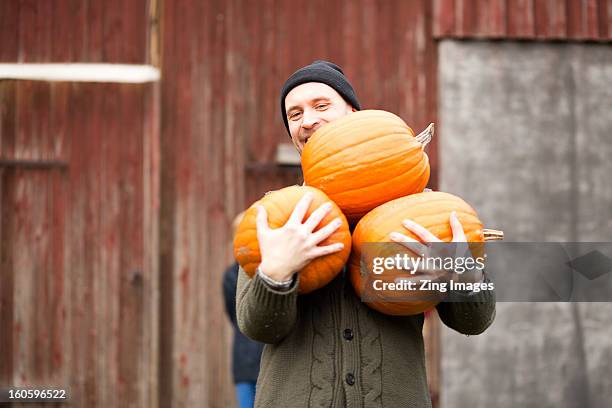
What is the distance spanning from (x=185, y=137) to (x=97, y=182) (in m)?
0.75

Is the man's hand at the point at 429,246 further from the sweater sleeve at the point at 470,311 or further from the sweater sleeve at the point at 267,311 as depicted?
the sweater sleeve at the point at 267,311

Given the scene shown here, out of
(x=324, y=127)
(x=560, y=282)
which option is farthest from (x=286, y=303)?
(x=560, y=282)

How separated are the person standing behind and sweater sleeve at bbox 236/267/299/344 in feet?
8.79

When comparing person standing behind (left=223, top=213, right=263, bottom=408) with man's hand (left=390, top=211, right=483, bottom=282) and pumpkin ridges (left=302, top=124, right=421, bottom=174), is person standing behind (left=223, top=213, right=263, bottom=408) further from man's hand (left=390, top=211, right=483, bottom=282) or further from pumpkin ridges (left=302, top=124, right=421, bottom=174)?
man's hand (left=390, top=211, right=483, bottom=282)

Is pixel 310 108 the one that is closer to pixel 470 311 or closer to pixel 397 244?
pixel 397 244

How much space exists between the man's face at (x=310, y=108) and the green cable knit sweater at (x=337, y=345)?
467 millimetres

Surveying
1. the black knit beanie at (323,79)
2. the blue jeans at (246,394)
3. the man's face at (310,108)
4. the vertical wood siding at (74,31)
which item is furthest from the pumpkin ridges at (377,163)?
the vertical wood siding at (74,31)

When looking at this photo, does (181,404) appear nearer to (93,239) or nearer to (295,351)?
(93,239)

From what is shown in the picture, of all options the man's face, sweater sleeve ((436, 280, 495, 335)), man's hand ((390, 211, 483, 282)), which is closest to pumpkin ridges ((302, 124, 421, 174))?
the man's face

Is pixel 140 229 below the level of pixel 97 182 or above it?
below

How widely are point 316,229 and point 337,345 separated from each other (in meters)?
0.34

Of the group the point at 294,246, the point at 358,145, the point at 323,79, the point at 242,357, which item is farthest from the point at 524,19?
the point at 294,246

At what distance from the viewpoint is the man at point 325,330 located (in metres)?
1.88

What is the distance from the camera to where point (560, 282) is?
2490 millimetres
